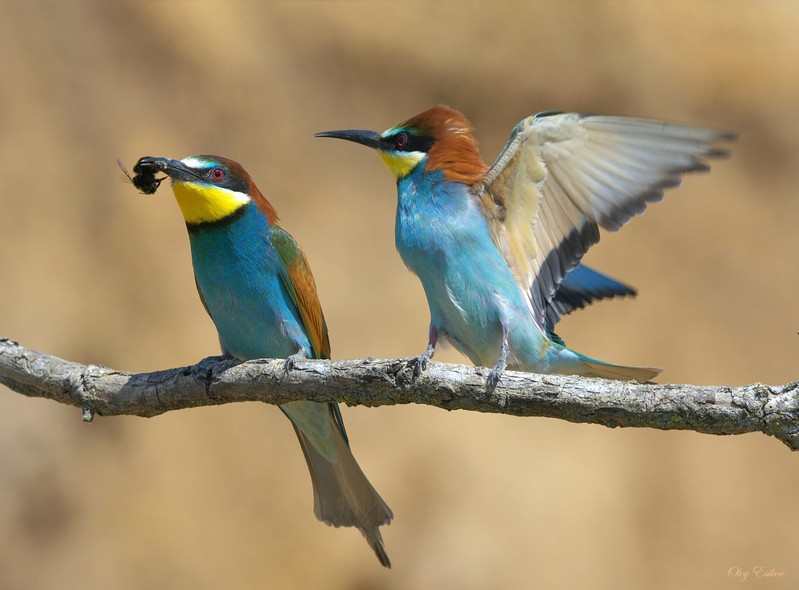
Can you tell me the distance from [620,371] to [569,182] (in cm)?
48

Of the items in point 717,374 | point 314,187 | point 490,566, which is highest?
point 314,187

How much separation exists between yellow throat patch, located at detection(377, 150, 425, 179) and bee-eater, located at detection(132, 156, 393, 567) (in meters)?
0.35

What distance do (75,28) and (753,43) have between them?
315cm

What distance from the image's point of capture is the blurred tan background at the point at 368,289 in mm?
3771

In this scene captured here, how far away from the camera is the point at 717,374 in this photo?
4.18m

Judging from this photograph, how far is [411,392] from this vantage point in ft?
6.07

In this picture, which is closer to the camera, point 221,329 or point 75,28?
point 221,329

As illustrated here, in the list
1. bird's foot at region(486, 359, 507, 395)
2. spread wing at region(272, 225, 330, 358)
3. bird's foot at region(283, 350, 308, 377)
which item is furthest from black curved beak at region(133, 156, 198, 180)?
bird's foot at region(486, 359, 507, 395)

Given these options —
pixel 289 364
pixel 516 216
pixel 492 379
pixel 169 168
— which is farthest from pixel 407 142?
pixel 492 379

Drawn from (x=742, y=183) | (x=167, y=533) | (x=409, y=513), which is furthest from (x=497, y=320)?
(x=742, y=183)

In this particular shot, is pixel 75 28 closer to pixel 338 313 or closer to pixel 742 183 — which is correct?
pixel 338 313

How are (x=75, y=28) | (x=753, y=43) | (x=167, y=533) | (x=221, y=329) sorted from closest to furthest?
(x=221, y=329) < (x=167, y=533) < (x=75, y=28) < (x=753, y=43)

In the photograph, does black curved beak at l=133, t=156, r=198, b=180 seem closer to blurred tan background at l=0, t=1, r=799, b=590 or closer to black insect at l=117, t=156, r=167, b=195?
black insect at l=117, t=156, r=167, b=195

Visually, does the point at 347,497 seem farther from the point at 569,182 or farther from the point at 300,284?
the point at 569,182
